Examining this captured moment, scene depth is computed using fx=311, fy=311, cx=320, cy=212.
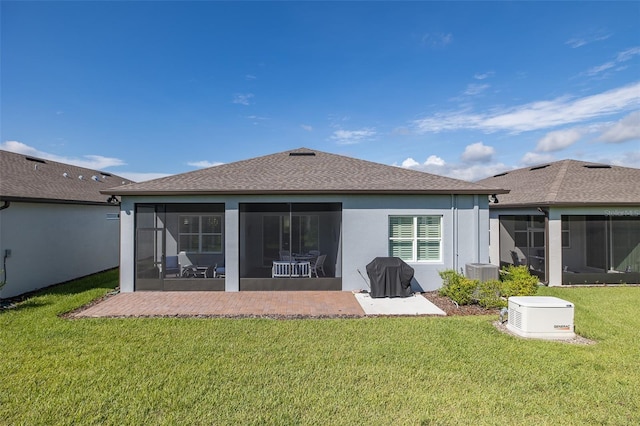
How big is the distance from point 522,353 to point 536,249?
8.70m

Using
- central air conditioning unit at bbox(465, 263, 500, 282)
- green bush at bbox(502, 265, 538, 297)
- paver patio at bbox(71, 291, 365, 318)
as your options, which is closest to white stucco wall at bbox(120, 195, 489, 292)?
central air conditioning unit at bbox(465, 263, 500, 282)

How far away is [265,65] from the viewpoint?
1509cm

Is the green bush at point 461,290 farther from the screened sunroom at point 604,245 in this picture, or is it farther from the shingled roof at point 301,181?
the screened sunroom at point 604,245

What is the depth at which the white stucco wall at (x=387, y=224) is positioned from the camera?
9.93 m

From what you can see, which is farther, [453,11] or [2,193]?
[453,11]

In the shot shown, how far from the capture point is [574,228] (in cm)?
1180

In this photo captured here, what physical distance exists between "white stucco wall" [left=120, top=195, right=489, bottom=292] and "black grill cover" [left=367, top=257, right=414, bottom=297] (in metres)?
0.72

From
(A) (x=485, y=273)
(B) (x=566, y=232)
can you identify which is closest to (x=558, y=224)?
(B) (x=566, y=232)

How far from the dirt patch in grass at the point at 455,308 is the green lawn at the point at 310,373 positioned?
29.9 inches

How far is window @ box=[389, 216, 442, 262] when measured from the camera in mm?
10062

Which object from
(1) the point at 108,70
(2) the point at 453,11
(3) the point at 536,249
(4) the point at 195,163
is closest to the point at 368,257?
(3) the point at 536,249

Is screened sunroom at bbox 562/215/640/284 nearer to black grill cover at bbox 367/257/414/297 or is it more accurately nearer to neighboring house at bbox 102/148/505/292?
neighboring house at bbox 102/148/505/292

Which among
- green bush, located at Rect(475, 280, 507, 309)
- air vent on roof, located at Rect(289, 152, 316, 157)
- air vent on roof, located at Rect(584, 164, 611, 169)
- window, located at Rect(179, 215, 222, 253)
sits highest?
air vent on roof, located at Rect(289, 152, 316, 157)

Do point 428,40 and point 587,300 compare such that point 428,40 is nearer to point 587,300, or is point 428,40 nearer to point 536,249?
point 536,249
